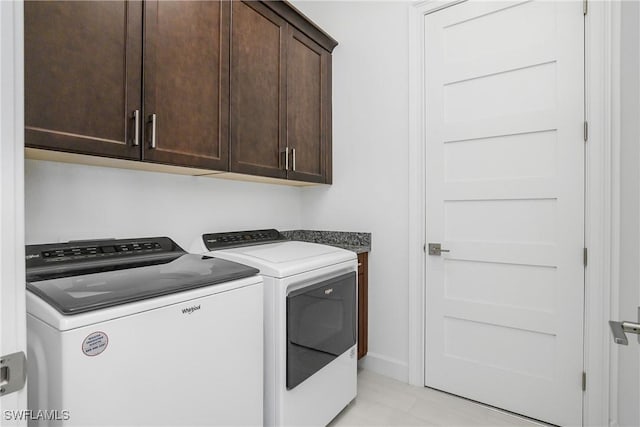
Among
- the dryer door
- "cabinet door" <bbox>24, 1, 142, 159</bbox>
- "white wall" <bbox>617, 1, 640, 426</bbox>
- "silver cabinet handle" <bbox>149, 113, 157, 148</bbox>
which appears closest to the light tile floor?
the dryer door

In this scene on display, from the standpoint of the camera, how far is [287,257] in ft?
5.34

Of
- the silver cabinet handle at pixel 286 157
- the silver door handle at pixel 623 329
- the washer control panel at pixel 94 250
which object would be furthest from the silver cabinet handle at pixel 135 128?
the silver door handle at pixel 623 329

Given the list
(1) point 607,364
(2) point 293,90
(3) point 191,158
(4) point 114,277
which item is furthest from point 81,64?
(1) point 607,364

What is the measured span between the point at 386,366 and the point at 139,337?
1833 millimetres

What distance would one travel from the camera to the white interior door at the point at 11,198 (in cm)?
65

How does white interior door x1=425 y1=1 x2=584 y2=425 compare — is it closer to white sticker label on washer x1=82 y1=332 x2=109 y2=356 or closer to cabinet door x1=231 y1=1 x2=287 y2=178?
cabinet door x1=231 y1=1 x2=287 y2=178

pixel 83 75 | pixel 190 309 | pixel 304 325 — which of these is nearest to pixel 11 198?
pixel 190 309

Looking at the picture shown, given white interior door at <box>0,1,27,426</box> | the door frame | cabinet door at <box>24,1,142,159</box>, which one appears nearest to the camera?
white interior door at <box>0,1,27,426</box>

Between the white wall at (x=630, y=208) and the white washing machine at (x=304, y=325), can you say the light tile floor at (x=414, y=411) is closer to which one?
the white washing machine at (x=304, y=325)

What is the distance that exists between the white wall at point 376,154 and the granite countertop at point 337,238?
5cm

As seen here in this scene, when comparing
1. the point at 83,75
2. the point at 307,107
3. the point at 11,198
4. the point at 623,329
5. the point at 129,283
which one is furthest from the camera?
the point at 307,107

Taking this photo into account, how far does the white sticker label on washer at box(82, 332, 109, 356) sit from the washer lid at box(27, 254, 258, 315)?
0.07 meters

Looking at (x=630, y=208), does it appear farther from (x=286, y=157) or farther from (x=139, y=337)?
(x=139, y=337)

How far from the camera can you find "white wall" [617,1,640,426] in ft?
4.05
